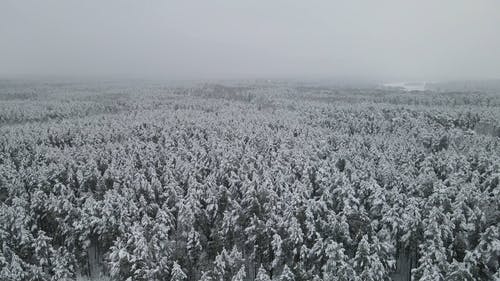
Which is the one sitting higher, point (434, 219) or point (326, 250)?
point (434, 219)

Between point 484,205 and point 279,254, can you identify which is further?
point 484,205

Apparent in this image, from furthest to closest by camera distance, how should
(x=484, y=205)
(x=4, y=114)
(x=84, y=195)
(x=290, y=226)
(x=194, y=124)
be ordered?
(x=4, y=114) → (x=194, y=124) → (x=84, y=195) → (x=484, y=205) → (x=290, y=226)

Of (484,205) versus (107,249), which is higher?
(484,205)

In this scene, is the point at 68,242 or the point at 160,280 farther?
the point at 68,242

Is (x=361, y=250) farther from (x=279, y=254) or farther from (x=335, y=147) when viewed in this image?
(x=335, y=147)

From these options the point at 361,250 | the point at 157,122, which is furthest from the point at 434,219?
the point at 157,122

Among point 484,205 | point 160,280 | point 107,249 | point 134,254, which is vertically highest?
point 484,205

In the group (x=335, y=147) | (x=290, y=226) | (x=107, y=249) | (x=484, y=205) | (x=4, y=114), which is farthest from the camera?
(x=4, y=114)

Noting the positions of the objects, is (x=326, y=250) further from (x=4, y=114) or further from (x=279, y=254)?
(x=4, y=114)

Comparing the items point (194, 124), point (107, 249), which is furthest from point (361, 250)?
point (194, 124)
